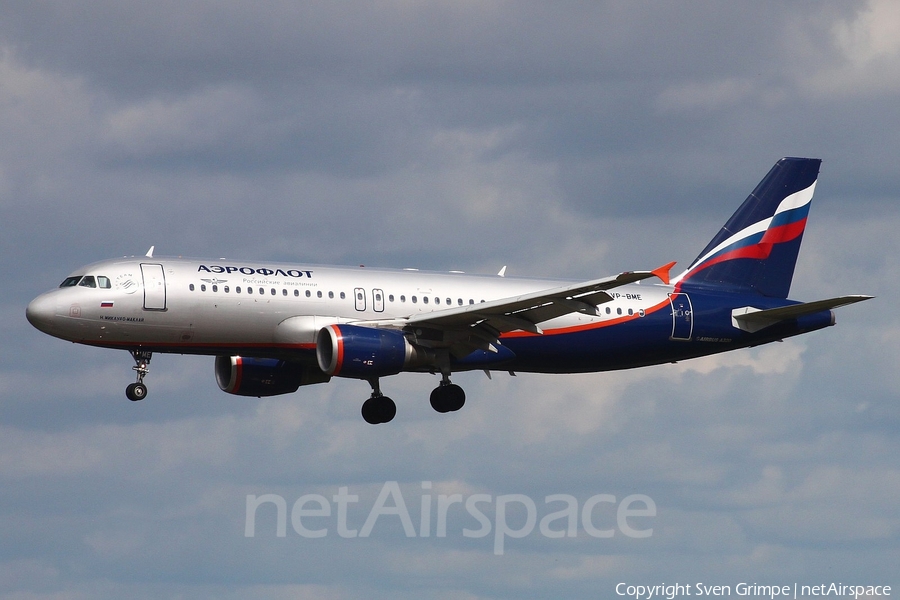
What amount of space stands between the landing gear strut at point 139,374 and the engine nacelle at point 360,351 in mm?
6232

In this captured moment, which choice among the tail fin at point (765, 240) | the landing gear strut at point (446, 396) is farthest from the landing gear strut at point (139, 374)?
the tail fin at point (765, 240)

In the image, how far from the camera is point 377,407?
201 feet

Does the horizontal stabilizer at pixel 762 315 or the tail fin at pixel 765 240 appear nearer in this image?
the horizontal stabilizer at pixel 762 315

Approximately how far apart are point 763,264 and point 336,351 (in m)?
21.3

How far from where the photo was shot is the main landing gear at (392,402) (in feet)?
192

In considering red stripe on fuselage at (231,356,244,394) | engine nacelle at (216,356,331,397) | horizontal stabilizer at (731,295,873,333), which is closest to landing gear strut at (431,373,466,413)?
engine nacelle at (216,356,331,397)

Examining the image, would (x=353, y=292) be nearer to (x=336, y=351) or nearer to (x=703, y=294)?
(x=336, y=351)

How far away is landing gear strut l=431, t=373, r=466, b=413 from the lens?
5862cm

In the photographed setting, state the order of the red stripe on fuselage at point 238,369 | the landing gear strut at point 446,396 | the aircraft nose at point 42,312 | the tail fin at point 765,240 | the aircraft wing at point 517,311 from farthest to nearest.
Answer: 1. the tail fin at point 765,240
2. the red stripe on fuselage at point 238,369
3. the landing gear strut at point 446,396
4. the aircraft nose at point 42,312
5. the aircraft wing at point 517,311

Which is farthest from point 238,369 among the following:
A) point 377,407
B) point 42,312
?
point 42,312

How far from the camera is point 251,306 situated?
54594mm

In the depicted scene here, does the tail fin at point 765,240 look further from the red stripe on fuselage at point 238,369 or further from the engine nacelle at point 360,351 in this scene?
the red stripe on fuselage at point 238,369

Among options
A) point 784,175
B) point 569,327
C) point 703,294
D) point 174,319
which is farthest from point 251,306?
point 784,175

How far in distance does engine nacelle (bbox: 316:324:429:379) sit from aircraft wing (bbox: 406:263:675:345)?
47.2 inches
